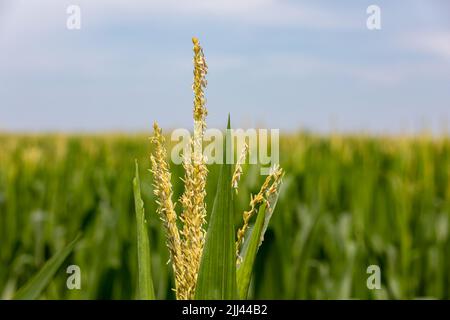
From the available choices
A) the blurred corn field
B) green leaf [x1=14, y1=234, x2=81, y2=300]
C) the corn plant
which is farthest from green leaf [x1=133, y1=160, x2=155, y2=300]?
the blurred corn field

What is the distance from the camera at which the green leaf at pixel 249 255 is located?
60 cm

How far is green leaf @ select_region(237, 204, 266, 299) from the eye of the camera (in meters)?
0.60

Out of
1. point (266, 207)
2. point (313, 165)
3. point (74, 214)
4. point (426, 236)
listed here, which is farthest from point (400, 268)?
point (266, 207)

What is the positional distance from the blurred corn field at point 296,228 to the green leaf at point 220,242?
1160mm

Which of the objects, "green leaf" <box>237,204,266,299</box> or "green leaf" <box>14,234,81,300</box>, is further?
"green leaf" <box>14,234,81,300</box>

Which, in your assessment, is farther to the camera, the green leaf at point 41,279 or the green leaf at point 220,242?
the green leaf at point 41,279

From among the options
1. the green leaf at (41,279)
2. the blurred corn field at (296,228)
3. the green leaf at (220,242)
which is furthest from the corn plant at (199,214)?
the blurred corn field at (296,228)

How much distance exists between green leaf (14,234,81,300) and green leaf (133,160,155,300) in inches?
11.0

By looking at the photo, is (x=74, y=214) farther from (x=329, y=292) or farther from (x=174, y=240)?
(x=174, y=240)

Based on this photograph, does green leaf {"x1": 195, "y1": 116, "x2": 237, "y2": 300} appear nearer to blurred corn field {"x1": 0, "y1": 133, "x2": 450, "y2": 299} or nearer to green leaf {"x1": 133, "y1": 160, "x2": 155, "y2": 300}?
green leaf {"x1": 133, "y1": 160, "x2": 155, "y2": 300}

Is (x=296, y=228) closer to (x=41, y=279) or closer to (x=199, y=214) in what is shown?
(x=41, y=279)

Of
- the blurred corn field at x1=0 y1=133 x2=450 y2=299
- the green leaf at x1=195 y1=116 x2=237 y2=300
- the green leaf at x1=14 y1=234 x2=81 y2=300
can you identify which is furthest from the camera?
the blurred corn field at x1=0 y1=133 x2=450 y2=299

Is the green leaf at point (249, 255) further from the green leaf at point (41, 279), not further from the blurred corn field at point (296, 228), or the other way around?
the blurred corn field at point (296, 228)

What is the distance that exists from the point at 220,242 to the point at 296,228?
307 centimetres
